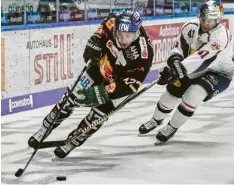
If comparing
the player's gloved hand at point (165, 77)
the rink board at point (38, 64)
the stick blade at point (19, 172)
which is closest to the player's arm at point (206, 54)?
the player's gloved hand at point (165, 77)

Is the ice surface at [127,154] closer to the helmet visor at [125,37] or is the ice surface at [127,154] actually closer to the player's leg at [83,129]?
the player's leg at [83,129]

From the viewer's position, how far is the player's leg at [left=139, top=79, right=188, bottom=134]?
6238 mm

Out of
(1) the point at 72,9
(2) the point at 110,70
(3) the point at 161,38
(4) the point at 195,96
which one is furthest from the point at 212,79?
(3) the point at 161,38

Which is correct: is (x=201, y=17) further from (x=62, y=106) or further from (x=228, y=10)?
(x=228, y=10)

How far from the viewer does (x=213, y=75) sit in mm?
6121

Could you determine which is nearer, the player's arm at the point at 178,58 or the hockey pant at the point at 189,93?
the player's arm at the point at 178,58

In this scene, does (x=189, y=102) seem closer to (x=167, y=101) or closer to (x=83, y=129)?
(x=167, y=101)

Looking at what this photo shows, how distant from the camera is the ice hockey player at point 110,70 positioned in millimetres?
5238

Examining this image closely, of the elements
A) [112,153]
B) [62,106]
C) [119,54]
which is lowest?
A: [112,153]

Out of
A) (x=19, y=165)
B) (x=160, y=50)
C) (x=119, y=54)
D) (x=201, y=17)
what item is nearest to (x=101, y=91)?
(x=119, y=54)

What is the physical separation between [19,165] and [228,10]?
796 cm

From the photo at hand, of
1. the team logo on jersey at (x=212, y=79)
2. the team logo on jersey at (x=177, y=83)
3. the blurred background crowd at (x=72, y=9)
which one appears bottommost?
the team logo on jersey at (x=177, y=83)

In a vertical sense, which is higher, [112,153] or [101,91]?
[101,91]

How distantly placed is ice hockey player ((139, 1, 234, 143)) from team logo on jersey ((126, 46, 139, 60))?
1.63ft
